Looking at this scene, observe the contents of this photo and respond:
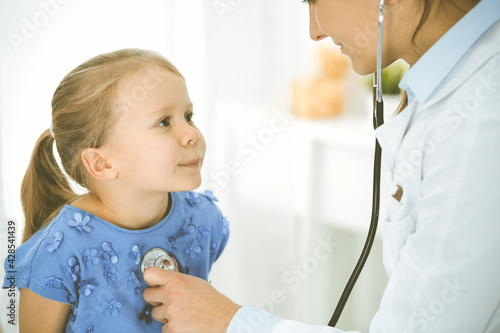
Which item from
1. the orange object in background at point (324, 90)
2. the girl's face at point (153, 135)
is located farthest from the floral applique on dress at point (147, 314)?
the orange object in background at point (324, 90)

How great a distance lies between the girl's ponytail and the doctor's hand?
9.5 inches

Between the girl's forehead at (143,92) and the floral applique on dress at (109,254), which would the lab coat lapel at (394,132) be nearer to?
the girl's forehead at (143,92)

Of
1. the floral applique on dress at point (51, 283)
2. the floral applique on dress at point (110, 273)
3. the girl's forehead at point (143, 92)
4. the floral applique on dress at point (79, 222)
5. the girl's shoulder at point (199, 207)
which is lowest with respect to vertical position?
the floral applique on dress at point (51, 283)

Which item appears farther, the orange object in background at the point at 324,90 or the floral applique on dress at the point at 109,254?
the orange object in background at the point at 324,90

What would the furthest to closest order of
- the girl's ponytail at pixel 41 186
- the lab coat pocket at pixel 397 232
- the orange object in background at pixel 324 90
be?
the orange object in background at pixel 324 90 < the girl's ponytail at pixel 41 186 < the lab coat pocket at pixel 397 232

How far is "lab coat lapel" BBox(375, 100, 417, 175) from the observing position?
3.04 ft

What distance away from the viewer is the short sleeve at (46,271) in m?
0.87

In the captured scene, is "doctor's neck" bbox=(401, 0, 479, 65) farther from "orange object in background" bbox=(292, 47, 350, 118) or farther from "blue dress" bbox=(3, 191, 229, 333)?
"orange object in background" bbox=(292, 47, 350, 118)

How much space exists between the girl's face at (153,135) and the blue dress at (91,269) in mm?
107

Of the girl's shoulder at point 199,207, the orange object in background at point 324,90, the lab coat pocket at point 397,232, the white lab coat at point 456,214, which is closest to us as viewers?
the white lab coat at point 456,214

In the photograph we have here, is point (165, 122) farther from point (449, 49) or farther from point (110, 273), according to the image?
point (449, 49)

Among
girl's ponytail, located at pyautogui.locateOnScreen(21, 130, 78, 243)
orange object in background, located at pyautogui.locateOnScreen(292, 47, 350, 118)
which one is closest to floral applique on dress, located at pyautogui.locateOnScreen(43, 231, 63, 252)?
girl's ponytail, located at pyautogui.locateOnScreen(21, 130, 78, 243)

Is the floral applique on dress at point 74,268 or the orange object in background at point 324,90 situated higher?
the orange object in background at point 324,90

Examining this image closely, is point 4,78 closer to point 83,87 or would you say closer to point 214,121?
point 83,87
